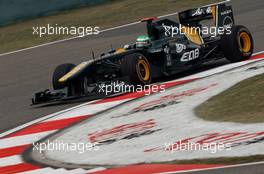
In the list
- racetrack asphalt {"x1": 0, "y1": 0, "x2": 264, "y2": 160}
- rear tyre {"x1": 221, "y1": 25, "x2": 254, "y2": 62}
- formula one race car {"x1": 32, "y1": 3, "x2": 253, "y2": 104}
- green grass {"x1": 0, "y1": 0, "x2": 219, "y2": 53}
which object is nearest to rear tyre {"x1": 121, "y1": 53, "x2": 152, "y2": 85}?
formula one race car {"x1": 32, "y1": 3, "x2": 253, "y2": 104}

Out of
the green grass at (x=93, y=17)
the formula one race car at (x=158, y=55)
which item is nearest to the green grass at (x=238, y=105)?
the formula one race car at (x=158, y=55)

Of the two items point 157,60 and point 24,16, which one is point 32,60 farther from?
point 157,60

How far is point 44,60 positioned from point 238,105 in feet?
29.1

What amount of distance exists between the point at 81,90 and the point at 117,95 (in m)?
0.55

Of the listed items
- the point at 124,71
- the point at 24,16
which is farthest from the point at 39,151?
the point at 24,16

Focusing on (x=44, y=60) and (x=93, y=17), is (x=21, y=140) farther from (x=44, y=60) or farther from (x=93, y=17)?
(x=93, y=17)

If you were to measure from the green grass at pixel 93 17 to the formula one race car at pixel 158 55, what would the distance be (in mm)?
7252

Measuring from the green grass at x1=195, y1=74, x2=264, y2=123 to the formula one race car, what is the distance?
7.83 ft

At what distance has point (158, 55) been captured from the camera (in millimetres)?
12336

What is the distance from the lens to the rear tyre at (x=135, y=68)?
38.3ft

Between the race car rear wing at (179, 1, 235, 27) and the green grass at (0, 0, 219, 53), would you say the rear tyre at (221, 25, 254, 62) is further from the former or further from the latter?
the green grass at (0, 0, 219, 53)

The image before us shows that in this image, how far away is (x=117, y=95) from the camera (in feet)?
39.1

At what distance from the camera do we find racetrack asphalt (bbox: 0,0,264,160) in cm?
1193

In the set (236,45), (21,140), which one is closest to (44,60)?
Result: (236,45)
